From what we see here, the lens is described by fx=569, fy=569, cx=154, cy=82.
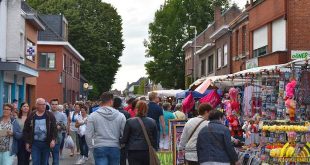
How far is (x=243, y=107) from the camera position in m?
13.6

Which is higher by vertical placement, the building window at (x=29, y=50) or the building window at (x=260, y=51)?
the building window at (x=29, y=50)

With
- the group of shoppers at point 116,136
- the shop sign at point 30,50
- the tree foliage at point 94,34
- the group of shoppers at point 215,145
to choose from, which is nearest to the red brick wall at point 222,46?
the shop sign at point 30,50

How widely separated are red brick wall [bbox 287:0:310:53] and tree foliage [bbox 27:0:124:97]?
36.8 metres

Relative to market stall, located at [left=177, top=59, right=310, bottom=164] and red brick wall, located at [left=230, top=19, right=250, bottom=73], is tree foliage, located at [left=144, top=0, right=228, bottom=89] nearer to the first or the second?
red brick wall, located at [left=230, top=19, right=250, bottom=73]

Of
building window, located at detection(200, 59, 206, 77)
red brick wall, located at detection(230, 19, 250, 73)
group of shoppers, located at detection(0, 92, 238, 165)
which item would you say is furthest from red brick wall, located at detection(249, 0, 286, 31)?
building window, located at detection(200, 59, 206, 77)

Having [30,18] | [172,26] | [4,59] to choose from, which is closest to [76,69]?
[172,26]

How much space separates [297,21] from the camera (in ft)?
75.8

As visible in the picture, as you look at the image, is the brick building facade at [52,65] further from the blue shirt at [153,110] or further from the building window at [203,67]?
the blue shirt at [153,110]

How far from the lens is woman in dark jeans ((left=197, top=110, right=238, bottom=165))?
8102mm

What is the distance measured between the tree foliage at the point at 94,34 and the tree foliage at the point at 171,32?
3940 millimetres

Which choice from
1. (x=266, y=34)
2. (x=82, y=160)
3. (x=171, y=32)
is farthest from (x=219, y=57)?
(x=82, y=160)

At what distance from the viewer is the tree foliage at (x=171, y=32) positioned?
59875 millimetres

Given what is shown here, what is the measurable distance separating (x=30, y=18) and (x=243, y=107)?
19.3 metres

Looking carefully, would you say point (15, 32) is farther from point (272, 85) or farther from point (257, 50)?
point (272, 85)
